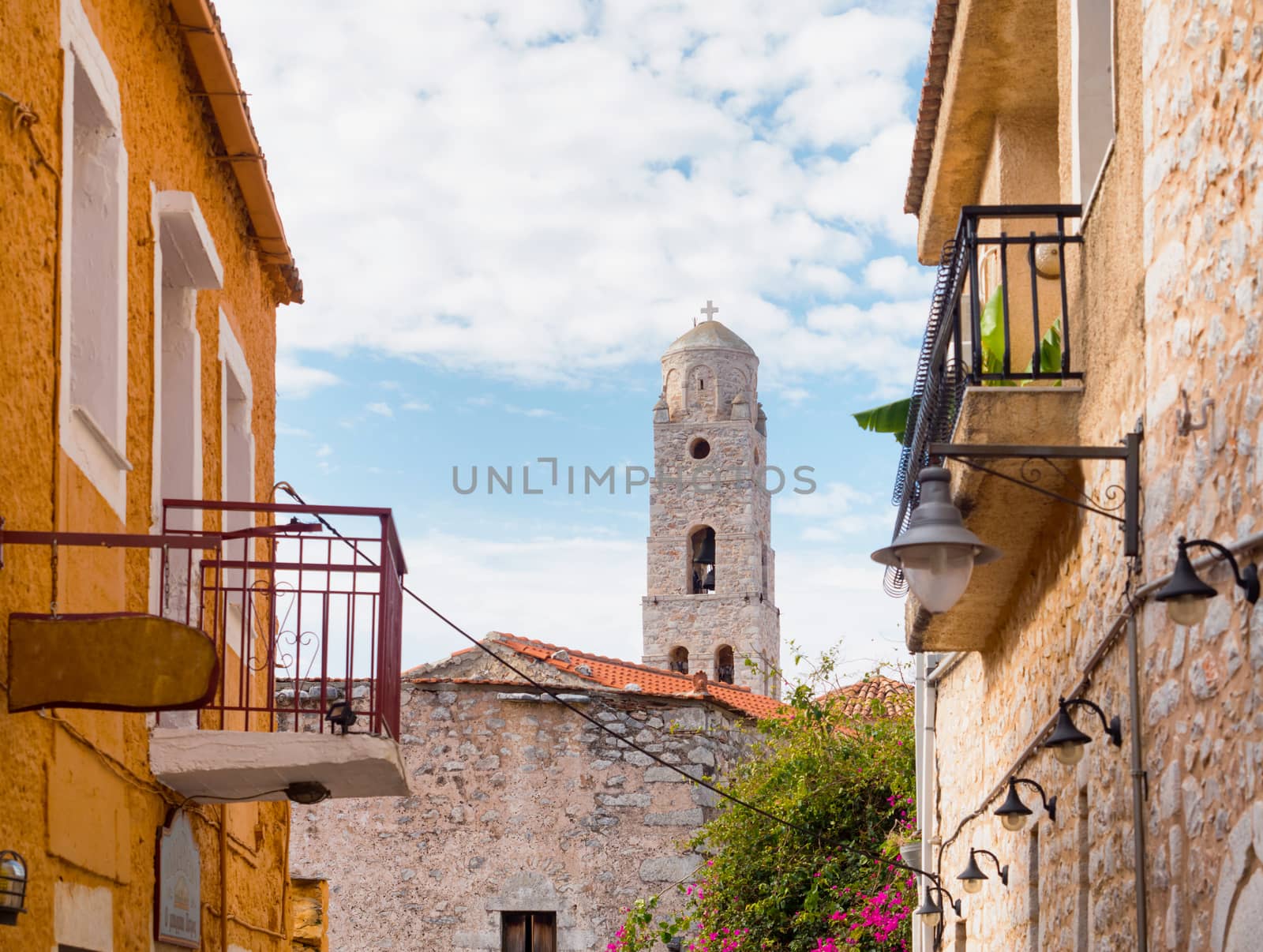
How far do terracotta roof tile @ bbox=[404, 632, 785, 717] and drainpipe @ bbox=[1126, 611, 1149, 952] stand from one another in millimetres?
12180

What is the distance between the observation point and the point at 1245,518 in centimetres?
471

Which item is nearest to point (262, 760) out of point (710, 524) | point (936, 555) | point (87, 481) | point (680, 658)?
point (87, 481)

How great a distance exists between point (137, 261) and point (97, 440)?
132cm

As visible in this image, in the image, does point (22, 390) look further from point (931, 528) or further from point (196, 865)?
point (196, 865)

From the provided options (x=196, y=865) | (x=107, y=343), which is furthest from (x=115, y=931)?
(x=107, y=343)

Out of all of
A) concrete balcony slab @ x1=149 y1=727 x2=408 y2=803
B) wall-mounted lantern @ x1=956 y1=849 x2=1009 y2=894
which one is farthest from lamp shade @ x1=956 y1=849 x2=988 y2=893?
concrete balcony slab @ x1=149 y1=727 x2=408 y2=803

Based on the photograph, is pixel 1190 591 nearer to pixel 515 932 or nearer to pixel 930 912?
pixel 930 912

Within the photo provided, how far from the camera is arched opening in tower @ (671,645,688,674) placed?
54281 millimetres

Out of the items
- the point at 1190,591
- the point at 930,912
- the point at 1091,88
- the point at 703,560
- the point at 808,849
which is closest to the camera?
the point at 1190,591

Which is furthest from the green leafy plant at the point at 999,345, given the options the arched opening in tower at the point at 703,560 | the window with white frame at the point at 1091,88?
the arched opening in tower at the point at 703,560

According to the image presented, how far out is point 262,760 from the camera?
23.9 feet

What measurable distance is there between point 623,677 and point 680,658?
33917mm

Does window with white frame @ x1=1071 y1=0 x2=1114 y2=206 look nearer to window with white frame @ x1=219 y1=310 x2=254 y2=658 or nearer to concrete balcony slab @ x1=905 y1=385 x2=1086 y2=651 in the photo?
concrete balcony slab @ x1=905 y1=385 x2=1086 y2=651

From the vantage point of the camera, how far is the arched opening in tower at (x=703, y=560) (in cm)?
5581
